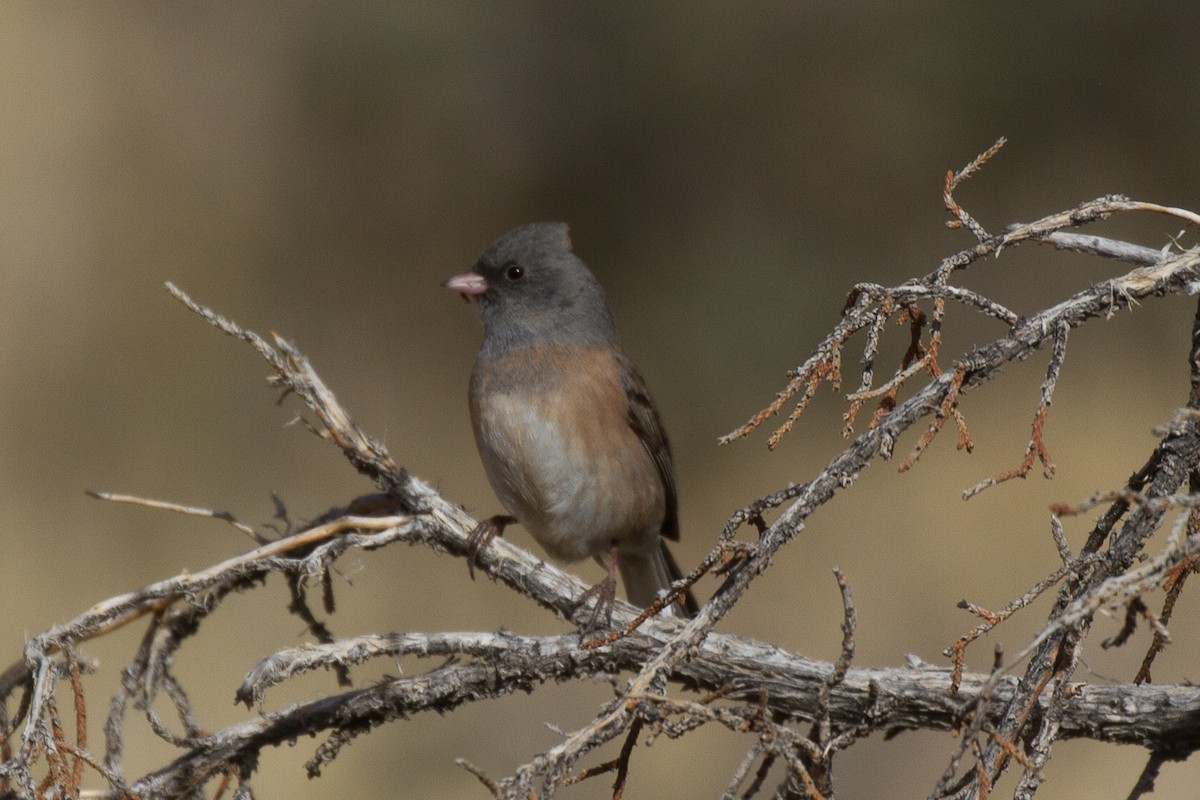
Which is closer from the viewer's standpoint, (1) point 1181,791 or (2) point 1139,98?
(1) point 1181,791

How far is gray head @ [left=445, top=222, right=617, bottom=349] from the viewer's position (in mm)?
3504

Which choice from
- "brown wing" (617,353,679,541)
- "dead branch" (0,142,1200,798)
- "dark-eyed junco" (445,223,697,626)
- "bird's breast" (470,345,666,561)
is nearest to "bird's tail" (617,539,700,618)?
"dark-eyed junco" (445,223,697,626)

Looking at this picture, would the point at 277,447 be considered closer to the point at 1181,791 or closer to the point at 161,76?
the point at 161,76

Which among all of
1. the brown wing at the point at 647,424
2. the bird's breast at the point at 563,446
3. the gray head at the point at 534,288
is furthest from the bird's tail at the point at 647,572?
the gray head at the point at 534,288

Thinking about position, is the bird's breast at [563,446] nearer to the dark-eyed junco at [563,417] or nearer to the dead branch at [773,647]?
the dark-eyed junco at [563,417]

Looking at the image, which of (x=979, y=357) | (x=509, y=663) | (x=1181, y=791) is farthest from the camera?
(x=1181, y=791)

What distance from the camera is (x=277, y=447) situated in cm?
550

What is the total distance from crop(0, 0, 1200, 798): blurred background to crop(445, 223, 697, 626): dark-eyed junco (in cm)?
175

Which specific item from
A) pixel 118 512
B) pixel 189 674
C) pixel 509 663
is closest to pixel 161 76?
pixel 118 512

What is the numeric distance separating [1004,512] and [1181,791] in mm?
1480

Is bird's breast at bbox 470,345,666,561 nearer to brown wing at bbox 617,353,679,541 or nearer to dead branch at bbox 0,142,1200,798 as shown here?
brown wing at bbox 617,353,679,541

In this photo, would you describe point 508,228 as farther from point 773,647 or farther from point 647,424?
point 773,647

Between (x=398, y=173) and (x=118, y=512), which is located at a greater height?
(x=398, y=173)

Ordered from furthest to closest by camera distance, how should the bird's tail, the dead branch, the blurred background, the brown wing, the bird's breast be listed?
1. the blurred background
2. the bird's tail
3. the brown wing
4. the bird's breast
5. the dead branch
